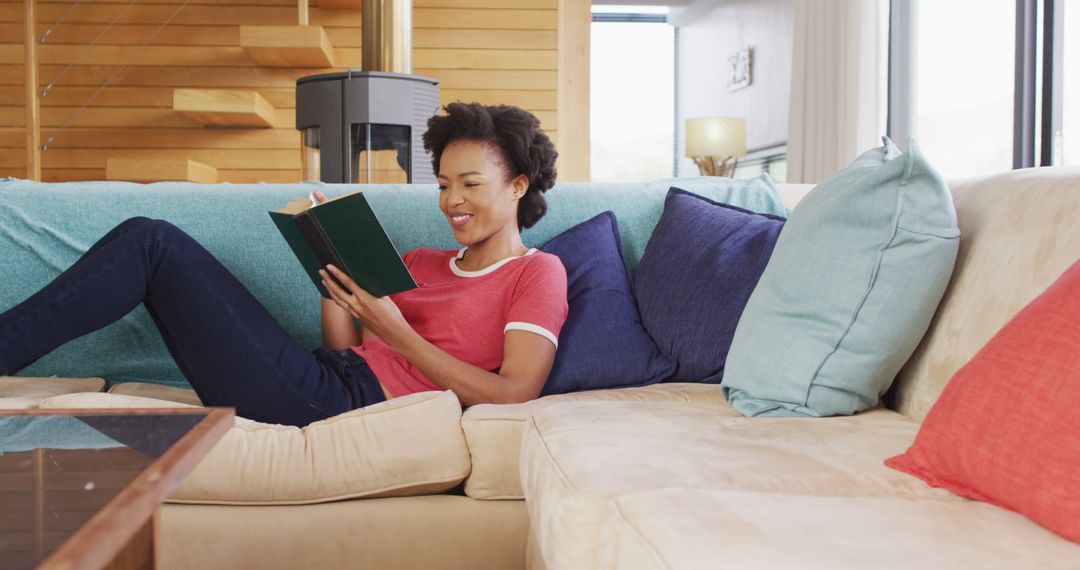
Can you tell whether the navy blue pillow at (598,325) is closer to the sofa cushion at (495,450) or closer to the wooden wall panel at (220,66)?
the sofa cushion at (495,450)

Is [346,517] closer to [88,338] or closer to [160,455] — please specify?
[160,455]

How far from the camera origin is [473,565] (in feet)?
5.12

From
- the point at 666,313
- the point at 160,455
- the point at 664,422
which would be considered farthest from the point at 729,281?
the point at 160,455

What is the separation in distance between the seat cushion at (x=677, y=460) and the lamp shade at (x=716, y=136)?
427 cm

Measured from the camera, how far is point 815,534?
884mm

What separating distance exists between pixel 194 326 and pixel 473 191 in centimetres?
60

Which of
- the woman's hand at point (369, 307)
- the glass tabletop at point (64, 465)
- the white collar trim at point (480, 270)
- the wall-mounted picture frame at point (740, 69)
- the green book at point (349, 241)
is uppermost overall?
the wall-mounted picture frame at point (740, 69)

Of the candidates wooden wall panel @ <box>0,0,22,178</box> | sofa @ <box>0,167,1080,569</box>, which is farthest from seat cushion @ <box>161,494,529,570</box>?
wooden wall panel @ <box>0,0,22,178</box>

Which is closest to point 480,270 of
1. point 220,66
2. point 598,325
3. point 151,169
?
point 598,325

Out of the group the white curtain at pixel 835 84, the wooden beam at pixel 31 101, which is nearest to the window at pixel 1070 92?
the white curtain at pixel 835 84

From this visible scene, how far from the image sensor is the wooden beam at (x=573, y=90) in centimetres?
507

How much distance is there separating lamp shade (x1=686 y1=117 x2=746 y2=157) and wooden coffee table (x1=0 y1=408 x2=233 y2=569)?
4.94 m

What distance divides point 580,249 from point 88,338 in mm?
1072

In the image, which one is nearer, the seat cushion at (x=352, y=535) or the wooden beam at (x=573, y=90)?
the seat cushion at (x=352, y=535)
